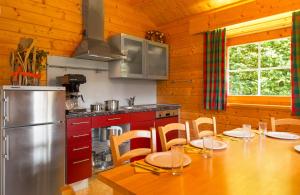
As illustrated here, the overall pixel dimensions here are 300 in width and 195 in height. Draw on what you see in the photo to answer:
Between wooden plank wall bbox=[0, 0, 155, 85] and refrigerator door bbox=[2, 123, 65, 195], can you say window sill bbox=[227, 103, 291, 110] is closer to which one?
wooden plank wall bbox=[0, 0, 155, 85]

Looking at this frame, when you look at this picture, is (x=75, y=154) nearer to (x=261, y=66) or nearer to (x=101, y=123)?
(x=101, y=123)

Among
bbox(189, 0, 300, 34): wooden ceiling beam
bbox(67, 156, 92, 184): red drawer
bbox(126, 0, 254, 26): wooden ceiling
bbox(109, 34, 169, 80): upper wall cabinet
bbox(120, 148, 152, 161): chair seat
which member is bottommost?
bbox(67, 156, 92, 184): red drawer

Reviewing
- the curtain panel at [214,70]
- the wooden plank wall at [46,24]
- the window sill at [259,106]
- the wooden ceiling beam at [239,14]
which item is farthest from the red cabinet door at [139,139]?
the wooden ceiling beam at [239,14]

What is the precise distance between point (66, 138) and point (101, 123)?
46 cm

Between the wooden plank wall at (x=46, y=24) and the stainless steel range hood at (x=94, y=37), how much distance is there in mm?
146

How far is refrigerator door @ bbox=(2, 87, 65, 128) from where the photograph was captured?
1.81 metres

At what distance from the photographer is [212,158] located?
117 cm

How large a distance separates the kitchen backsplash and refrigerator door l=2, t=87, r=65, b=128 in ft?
2.39

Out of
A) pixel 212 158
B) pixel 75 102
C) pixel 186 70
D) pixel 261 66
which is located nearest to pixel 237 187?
pixel 212 158

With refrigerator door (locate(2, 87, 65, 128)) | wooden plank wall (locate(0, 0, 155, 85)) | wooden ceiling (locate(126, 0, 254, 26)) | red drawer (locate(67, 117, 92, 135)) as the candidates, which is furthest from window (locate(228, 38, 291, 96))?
refrigerator door (locate(2, 87, 65, 128))

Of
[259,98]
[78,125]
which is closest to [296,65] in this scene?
[259,98]

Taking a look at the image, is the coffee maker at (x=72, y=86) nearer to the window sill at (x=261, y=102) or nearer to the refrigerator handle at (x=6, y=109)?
the refrigerator handle at (x=6, y=109)

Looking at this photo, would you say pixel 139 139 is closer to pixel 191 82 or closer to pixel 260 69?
pixel 191 82

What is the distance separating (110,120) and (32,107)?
0.97m
